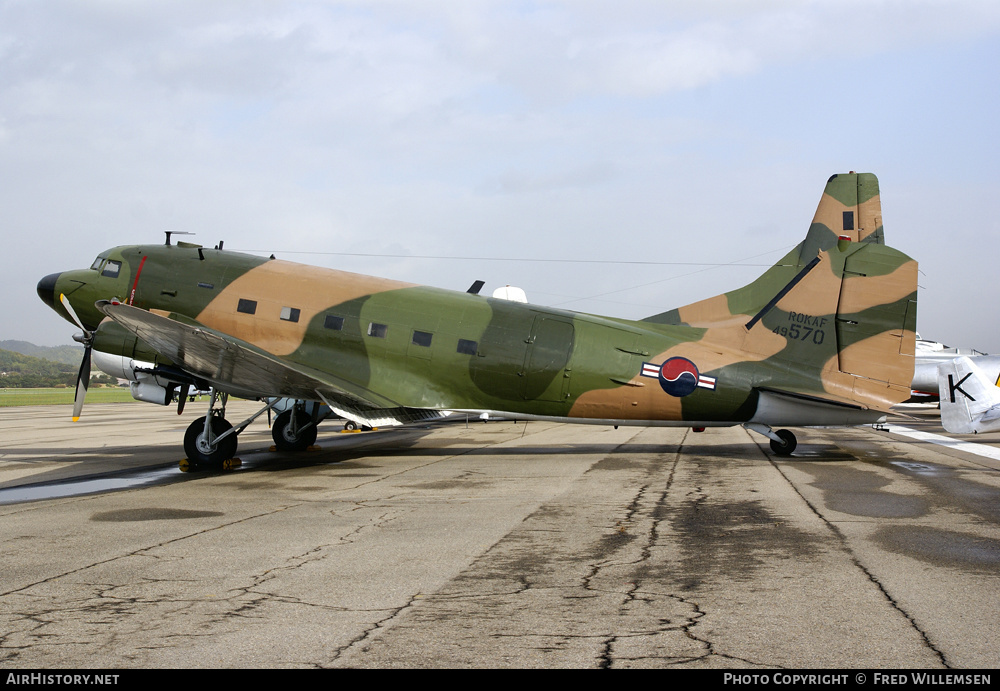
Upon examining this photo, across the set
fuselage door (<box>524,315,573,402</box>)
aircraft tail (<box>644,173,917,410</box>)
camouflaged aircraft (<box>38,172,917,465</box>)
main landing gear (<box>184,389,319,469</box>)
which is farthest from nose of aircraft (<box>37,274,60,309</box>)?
aircraft tail (<box>644,173,917,410</box>)

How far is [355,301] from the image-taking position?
18.1 meters

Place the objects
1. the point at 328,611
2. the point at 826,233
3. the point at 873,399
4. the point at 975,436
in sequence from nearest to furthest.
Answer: the point at 328,611 → the point at 873,399 → the point at 826,233 → the point at 975,436

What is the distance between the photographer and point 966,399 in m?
21.4

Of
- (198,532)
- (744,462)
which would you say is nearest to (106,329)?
(198,532)

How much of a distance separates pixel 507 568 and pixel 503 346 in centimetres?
1033

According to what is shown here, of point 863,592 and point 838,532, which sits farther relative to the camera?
point 838,532

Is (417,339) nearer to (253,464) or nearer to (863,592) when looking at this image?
(253,464)

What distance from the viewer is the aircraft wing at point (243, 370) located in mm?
14180

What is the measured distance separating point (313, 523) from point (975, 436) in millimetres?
24312

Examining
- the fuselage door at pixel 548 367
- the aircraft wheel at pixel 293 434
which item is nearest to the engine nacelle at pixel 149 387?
the aircraft wheel at pixel 293 434

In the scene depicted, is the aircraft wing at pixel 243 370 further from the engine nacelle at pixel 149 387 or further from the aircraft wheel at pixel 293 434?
the aircraft wheel at pixel 293 434

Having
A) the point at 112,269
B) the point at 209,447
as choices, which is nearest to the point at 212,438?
the point at 209,447

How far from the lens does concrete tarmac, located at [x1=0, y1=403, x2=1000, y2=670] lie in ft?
16.5

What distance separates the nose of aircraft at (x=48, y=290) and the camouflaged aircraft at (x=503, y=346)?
0.13m
